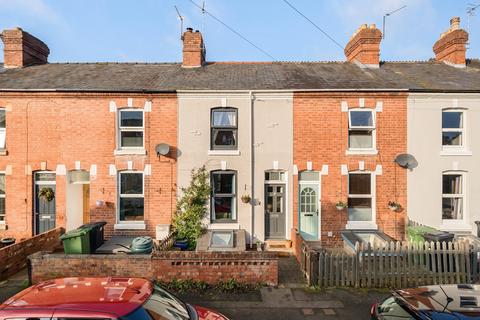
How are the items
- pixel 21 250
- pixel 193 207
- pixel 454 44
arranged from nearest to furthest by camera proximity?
pixel 21 250 < pixel 193 207 < pixel 454 44

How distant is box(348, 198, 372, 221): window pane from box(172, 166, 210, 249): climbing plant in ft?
19.4

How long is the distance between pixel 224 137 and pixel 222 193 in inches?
91.9

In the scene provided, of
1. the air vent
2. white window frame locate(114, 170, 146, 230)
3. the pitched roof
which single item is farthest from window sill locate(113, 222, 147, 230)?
the air vent

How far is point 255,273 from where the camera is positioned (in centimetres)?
748

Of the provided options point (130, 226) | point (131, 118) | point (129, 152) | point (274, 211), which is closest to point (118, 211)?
point (130, 226)

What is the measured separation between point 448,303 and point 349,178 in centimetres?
748

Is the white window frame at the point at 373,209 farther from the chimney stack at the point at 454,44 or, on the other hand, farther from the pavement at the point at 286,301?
the chimney stack at the point at 454,44

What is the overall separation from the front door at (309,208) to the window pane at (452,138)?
567cm

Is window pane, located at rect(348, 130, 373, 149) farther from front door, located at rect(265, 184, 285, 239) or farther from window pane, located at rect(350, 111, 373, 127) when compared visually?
front door, located at rect(265, 184, 285, 239)

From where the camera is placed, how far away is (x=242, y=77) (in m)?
12.6

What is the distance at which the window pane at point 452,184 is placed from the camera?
→ 1126cm

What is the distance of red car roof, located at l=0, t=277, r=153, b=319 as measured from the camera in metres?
3.46

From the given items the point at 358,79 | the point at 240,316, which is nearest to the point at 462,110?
the point at 358,79

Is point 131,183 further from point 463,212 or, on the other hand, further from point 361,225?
point 463,212
